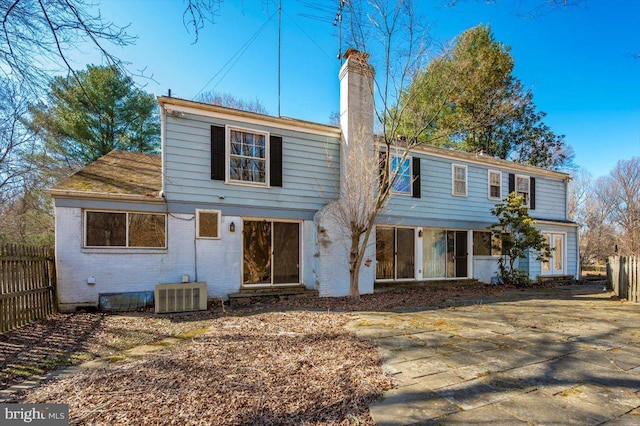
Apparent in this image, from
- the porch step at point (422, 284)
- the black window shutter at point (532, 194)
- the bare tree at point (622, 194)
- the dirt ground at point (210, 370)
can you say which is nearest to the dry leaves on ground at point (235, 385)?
the dirt ground at point (210, 370)

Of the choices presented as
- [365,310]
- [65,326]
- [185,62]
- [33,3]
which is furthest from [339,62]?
[65,326]

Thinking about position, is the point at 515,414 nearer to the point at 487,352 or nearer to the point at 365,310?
the point at 487,352

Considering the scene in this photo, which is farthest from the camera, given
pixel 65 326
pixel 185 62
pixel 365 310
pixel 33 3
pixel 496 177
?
pixel 496 177

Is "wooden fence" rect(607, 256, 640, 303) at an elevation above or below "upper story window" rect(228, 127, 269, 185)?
below

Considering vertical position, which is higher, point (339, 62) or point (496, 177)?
point (339, 62)

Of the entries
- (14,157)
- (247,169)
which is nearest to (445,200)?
(247,169)

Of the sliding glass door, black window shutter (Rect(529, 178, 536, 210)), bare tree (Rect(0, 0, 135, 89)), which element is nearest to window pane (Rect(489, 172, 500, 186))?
black window shutter (Rect(529, 178, 536, 210))

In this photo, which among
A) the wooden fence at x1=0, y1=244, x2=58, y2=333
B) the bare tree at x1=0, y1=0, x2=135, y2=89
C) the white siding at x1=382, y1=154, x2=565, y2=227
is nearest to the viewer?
the bare tree at x1=0, y1=0, x2=135, y2=89

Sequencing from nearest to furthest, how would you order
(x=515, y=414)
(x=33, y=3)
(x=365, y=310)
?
(x=515, y=414), (x=33, y=3), (x=365, y=310)

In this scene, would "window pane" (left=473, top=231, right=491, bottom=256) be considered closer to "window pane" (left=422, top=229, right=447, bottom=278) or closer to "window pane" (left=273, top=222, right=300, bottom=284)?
"window pane" (left=422, top=229, right=447, bottom=278)

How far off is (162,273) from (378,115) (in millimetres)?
7294

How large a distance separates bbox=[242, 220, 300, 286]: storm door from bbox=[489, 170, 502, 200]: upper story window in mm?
8552

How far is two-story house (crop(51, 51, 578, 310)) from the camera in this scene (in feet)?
24.9

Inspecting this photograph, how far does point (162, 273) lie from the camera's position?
795cm
